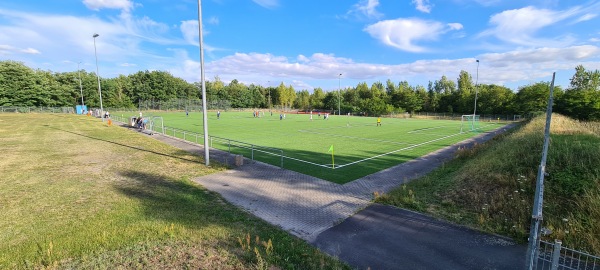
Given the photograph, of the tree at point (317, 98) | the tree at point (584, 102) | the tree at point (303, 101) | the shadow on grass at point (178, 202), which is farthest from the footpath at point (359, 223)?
the tree at point (303, 101)

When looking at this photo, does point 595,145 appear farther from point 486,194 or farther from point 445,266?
point 445,266

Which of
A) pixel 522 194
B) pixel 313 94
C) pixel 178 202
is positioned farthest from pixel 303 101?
pixel 522 194

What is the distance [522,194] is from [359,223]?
4.79 m

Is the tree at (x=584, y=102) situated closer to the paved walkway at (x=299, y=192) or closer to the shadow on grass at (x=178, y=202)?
the paved walkway at (x=299, y=192)

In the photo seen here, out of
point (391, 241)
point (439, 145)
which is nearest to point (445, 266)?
point (391, 241)

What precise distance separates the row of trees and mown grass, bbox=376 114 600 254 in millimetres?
46595

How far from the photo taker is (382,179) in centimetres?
1249

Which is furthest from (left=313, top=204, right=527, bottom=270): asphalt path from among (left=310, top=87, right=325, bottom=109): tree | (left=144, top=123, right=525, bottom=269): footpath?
(left=310, top=87, right=325, bottom=109): tree

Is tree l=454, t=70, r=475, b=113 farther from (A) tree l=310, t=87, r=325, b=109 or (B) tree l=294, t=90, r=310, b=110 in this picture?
(B) tree l=294, t=90, r=310, b=110

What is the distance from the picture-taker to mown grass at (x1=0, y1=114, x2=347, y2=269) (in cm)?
570

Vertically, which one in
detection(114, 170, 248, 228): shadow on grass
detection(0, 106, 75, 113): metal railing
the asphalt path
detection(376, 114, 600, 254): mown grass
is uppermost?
detection(0, 106, 75, 113): metal railing

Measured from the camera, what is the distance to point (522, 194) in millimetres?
8312

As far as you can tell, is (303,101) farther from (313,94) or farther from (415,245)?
(415,245)

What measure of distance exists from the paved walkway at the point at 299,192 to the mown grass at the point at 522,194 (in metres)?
1.33
